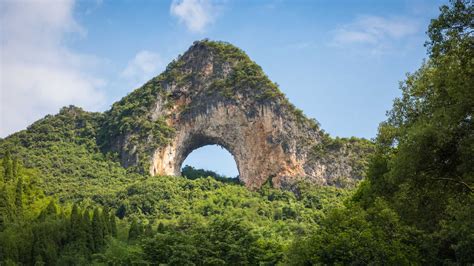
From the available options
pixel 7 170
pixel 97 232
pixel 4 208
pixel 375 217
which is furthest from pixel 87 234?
pixel 375 217

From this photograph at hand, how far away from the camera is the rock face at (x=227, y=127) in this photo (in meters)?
89.9

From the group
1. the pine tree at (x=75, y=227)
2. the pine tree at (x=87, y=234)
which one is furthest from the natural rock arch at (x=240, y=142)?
the pine tree at (x=87, y=234)

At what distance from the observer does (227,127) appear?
308 feet

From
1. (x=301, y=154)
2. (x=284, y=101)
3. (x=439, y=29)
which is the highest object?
(x=284, y=101)

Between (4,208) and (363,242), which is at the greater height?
(4,208)

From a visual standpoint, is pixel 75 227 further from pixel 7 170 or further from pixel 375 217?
pixel 375 217

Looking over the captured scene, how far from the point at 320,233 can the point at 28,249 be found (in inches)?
1210

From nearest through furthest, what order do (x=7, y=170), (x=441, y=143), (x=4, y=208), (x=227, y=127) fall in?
(x=441, y=143)
(x=4, y=208)
(x=7, y=170)
(x=227, y=127)

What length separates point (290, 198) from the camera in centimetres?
8506

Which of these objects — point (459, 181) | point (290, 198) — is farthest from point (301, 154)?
point (459, 181)

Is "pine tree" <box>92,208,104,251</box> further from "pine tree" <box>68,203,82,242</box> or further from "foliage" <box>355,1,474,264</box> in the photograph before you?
"foliage" <box>355,1,474,264</box>

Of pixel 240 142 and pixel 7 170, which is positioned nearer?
pixel 7 170

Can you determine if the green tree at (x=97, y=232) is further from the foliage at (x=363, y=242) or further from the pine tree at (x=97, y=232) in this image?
the foliage at (x=363, y=242)

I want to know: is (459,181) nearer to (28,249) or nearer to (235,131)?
(28,249)
